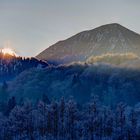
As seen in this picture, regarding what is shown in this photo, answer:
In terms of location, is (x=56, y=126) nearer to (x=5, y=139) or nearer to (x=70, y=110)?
(x=70, y=110)

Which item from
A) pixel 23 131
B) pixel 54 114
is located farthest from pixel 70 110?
pixel 23 131

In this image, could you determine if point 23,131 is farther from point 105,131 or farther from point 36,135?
point 105,131

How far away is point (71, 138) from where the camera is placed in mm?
189500

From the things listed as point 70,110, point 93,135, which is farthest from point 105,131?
point 70,110

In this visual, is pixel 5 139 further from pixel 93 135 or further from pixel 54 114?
pixel 93 135

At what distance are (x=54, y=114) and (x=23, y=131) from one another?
16624 millimetres

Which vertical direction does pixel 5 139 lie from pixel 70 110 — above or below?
below

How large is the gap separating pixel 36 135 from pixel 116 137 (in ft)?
113

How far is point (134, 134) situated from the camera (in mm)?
179875

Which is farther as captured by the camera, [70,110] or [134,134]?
[70,110]

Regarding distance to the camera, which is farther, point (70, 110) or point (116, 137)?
point (70, 110)

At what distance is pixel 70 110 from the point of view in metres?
200

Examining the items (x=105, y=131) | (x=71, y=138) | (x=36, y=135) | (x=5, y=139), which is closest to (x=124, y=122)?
(x=105, y=131)

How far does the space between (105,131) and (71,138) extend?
→ 15410 mm
